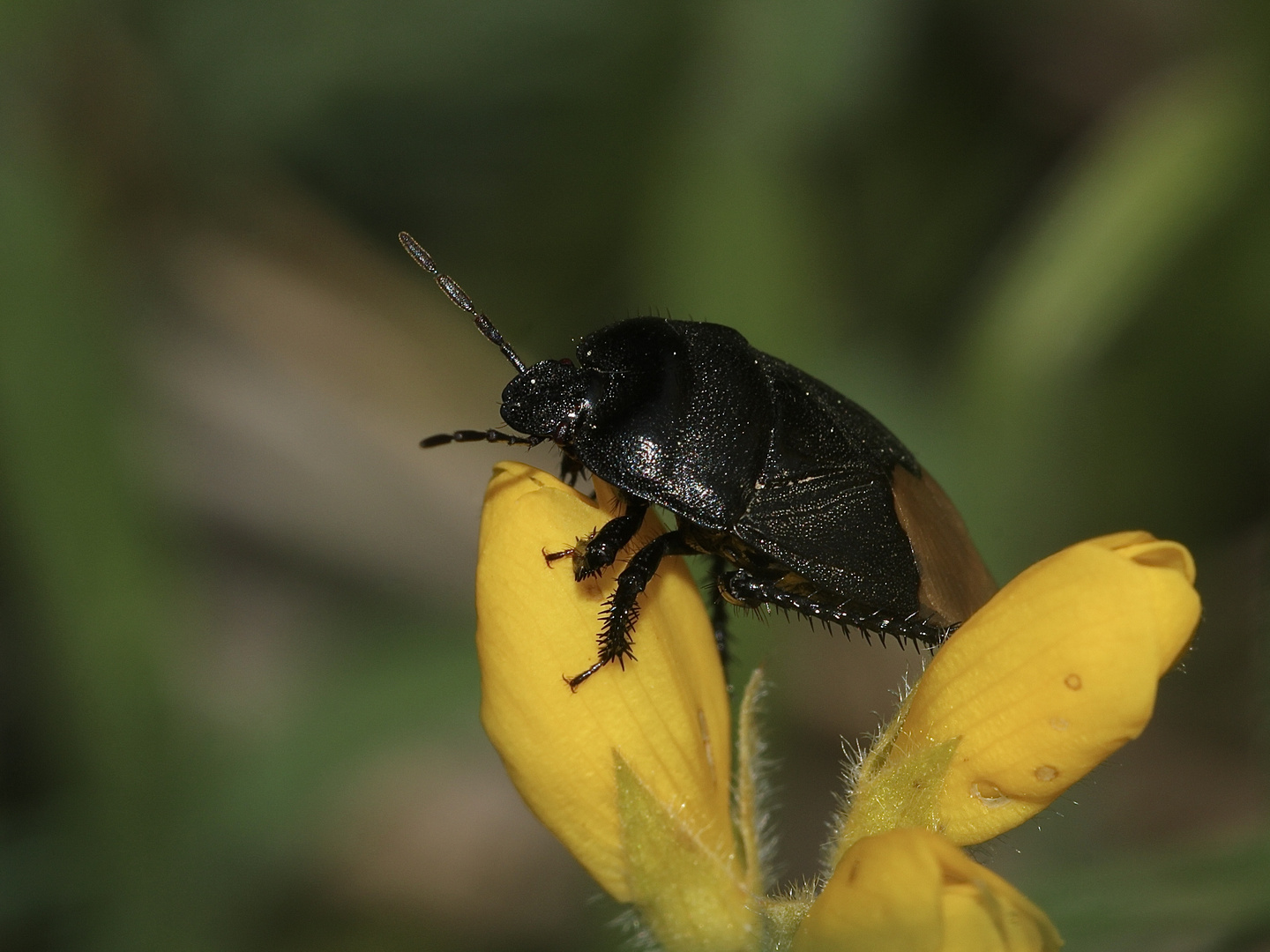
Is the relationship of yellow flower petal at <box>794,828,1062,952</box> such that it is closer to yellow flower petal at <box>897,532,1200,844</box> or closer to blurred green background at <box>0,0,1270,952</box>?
yellow flower petal at <box>897,532,1200,844</box>

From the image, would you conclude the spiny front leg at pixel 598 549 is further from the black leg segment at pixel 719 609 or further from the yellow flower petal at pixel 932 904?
the yellow flower petal at pixel 932 904

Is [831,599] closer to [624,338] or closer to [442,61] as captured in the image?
[624,338]

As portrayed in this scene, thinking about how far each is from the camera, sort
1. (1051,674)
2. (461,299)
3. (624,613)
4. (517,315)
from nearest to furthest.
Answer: (1051,674), (624,613), (461,299), (517,315)

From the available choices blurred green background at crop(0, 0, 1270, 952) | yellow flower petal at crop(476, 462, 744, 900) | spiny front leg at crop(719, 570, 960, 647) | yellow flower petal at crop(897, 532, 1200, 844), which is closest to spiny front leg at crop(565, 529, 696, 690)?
yellow flower petal at crop(476, 462, 744, 900)

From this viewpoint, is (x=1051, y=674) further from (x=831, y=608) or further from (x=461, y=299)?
(x=461, y=299)

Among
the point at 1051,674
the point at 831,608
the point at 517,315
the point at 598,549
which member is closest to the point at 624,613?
the point at 598,549

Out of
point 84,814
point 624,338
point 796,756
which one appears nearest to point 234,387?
point 84,814
